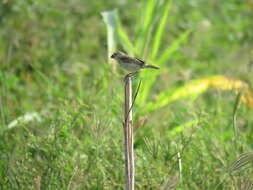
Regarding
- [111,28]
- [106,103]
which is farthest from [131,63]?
[111,28]

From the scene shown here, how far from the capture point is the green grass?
9.72 ft

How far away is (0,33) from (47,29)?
535 mm

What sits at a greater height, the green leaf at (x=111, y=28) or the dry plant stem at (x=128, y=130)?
the green leaf at (x=111, y=28)

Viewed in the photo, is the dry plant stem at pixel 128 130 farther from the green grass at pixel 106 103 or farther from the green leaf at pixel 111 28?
the green leaf at pixel 111 28

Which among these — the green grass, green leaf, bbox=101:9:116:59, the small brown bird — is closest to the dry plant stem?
the small brown bird

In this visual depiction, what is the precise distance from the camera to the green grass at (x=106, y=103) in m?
2.96

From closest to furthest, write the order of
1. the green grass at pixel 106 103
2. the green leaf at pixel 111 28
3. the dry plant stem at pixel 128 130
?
the dry plant stem at pixel 128 130 → the green grass at pixel 106 103 → the green leaf at pixel 111 28

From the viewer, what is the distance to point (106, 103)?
11.3 ft

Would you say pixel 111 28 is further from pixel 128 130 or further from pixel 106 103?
pixel 128 130

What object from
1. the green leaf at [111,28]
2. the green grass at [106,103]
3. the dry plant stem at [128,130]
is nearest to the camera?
the dry plant stem at [128,130]

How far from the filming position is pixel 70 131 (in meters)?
3.09

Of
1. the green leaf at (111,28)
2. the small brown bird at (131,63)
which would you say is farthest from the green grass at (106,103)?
the small brown bird at (131,63)

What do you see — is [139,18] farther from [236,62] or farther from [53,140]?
[53,140]

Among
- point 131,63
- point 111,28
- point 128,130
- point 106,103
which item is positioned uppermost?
point 111,28
